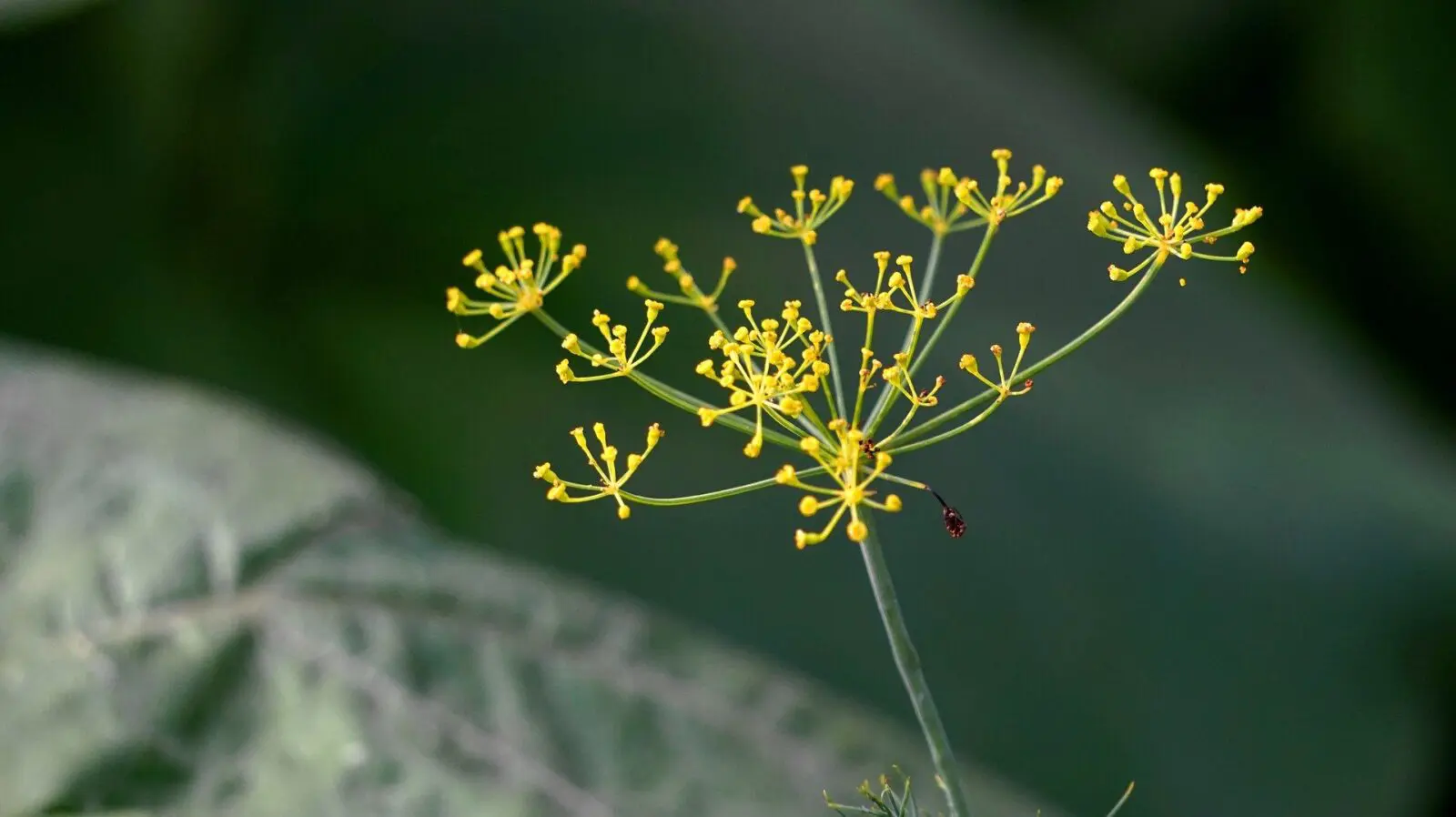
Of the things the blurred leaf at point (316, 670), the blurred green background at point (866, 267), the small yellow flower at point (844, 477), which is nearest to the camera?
the small yellow flower at point (844, 477)

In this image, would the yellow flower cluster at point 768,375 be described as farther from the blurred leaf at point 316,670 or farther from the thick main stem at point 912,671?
the blurred leaf at point 316,670

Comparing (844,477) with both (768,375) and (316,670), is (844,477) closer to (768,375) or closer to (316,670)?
(768,375)

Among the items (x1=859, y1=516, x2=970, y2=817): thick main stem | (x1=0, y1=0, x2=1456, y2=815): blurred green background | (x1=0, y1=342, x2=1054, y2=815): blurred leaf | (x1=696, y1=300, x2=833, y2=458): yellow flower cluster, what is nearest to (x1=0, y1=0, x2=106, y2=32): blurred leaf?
(x1=0, y1=0, x2=1456, y2=815): blurred green background

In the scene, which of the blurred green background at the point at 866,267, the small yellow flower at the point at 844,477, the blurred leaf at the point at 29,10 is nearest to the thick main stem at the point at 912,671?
the small yellow flower at the point at 844,477

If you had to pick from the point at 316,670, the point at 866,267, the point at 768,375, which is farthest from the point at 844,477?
the point at 866,267

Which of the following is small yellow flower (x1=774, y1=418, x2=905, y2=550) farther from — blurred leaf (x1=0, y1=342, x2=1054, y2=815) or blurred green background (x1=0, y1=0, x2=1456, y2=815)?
blurred green background (x1=0, y1=0, x2=1456, y2=815)

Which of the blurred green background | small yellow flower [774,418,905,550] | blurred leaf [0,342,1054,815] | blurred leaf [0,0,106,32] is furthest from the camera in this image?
the blurred green background
